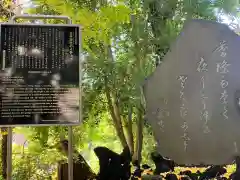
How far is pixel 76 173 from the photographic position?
409 centimetres

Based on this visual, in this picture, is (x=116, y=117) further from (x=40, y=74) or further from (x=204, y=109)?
(x=204, y=109)

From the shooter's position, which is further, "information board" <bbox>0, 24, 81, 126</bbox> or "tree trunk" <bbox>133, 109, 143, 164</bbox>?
"tree trunk" <bbox>133, 109, 143, 164</bbox>

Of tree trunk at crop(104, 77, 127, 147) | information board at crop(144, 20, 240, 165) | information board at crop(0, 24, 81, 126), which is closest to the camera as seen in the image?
information board at crop(144, 20, 240, 165)

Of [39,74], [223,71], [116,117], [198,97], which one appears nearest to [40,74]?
[39,74]

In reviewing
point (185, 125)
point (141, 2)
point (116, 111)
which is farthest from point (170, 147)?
point (141, 2)

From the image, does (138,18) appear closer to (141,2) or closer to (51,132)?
(141,2)

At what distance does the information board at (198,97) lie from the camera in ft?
9.51

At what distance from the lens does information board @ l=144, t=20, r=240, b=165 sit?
2898 millimetres

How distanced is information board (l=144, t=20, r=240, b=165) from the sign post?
2.18 feet

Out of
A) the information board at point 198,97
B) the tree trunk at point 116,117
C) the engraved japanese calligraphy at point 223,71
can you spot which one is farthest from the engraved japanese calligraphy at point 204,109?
the tree trunk at point 116,117

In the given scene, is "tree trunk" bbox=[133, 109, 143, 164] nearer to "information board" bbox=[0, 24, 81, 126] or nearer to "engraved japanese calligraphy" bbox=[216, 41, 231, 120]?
"information board" bbox=[0, 24, 81, 126]

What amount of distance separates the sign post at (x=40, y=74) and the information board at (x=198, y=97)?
0.66 m

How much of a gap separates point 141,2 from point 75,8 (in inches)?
32.5

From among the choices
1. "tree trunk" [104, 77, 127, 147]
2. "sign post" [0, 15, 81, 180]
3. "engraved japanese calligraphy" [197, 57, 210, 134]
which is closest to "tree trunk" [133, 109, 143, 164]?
"tree trunk" [104, 77, 127, 147]
